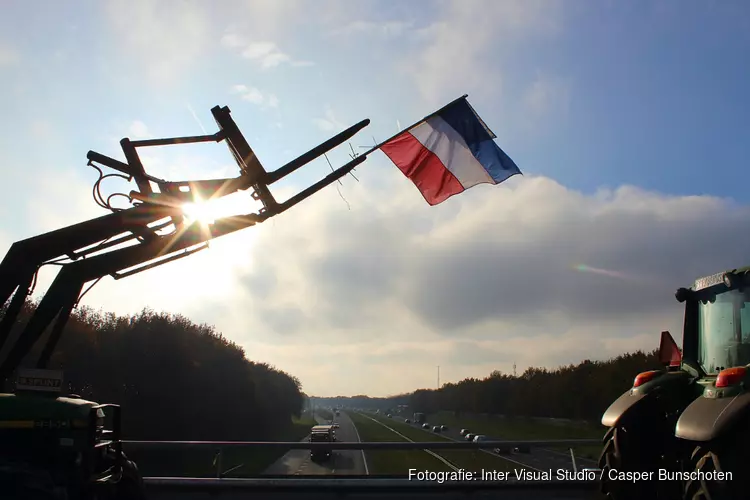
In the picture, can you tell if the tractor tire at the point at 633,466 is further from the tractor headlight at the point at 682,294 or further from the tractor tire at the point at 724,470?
the tractor headlight at the point at 682,294

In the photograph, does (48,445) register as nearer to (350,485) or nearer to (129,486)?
(129,486)

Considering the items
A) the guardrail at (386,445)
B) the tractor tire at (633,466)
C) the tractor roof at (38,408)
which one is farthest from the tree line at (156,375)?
the tractor tire at (633,466)

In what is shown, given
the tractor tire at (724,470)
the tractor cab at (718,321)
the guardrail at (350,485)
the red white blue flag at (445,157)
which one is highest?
the red white blue flag at (445,157)

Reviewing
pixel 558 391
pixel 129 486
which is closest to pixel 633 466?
pixel 129 486

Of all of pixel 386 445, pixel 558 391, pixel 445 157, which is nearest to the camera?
pixel 386 445

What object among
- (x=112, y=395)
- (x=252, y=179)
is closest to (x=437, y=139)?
(x=252, y=179)

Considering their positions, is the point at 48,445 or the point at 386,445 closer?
the point at 48,445
